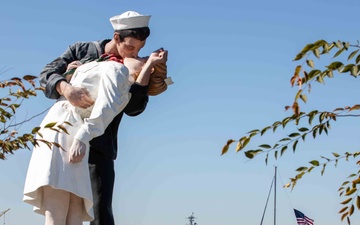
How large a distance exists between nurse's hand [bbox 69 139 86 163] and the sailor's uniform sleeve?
1.4 inches

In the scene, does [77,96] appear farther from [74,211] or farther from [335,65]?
[335,65]

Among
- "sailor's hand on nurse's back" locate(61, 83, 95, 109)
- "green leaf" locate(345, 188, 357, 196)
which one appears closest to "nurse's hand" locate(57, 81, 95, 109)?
"sailor's hand on nurse's back" locate(61, 83, 95, 109)

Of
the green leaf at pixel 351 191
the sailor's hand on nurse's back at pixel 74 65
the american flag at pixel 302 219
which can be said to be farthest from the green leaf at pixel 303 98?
the american flag at pixel 302 219

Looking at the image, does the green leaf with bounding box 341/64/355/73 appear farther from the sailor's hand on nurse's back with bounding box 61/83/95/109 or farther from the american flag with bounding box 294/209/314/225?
the american flag with bounding box 294/209/314/225

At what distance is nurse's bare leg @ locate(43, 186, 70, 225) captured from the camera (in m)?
5.74

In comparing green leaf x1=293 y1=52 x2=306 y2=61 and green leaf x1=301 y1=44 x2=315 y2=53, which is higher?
green leaf x1=301 y1=44 x2=315 y2=53

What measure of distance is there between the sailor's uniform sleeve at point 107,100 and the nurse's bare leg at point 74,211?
46 centimetres

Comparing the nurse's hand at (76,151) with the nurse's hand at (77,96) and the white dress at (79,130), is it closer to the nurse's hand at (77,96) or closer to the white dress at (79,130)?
the white dress at (79,130)

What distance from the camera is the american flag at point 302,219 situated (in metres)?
49.1

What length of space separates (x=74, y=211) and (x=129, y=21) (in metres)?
1.49

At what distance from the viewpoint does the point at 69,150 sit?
5.79m

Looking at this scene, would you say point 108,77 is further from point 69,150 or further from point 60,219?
point 60,219

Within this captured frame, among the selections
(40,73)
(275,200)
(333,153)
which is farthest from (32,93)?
(275,200)

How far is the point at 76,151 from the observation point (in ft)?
18.7
